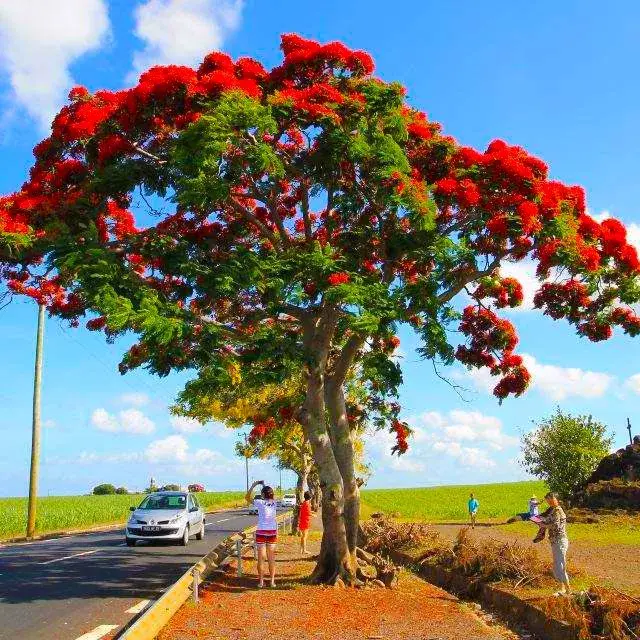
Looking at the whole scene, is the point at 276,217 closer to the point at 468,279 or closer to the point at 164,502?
the point at 468,279

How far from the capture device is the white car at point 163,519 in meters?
22.5

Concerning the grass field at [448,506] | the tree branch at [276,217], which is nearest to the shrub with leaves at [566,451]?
the grass field at [448,506]

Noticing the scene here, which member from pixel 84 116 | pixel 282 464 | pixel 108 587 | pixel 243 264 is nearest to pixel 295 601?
pixel 108 587

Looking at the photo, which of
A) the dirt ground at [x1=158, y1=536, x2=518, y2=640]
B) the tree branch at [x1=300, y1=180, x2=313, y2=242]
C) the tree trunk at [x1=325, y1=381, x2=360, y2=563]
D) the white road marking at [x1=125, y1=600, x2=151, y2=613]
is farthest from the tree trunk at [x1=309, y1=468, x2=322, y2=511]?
the white road marking at [x1=125, y1=600, x2=151, y2=613]

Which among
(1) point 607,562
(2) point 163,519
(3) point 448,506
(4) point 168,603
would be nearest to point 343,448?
(4) point 168,603

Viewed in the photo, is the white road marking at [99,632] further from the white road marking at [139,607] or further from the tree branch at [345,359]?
the tree branch at [345,359]

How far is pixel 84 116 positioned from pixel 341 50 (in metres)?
4.79

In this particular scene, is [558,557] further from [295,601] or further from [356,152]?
[356,152]

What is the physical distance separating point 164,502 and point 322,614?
49.3 feet

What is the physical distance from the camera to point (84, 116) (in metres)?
12.6

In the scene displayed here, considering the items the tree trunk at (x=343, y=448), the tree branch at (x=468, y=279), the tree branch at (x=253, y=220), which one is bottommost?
the tree trunk at (x=343, y=448)

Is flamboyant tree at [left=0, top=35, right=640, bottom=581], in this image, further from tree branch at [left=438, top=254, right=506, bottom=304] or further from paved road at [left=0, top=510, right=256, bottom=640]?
paved road at [left=0, top=510, right=256, bottom=640]

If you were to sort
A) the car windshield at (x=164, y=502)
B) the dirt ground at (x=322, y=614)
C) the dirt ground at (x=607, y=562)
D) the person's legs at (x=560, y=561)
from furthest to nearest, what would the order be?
1. the car windshield at (x=164, y=502)
2. the dirt ground at (x=607, y=562)
3. the person's legs at (x=560, y=561)
4. the dirt ground at (x=322, y=614)

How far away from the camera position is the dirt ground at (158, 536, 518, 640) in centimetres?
932
